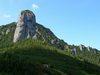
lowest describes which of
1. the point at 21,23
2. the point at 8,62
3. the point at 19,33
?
the point at 8,62

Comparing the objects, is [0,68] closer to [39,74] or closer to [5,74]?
[5,74]

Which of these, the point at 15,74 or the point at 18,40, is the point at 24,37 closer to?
the point at 18,40

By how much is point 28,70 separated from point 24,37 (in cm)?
17326

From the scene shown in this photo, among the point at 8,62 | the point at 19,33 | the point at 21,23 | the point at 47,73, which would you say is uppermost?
the point at 21,23

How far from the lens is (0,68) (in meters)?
24.8

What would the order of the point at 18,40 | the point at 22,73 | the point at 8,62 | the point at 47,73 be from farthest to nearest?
the point at 18,40 → the point at 47,73 → the point at 8,62 → the point at 22,73

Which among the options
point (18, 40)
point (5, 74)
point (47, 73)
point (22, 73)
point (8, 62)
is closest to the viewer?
point (5, 74)

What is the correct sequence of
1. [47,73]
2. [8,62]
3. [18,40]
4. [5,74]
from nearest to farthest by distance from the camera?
[5,74] < [8,62] < [47,73] < [18,40]

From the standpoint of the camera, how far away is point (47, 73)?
2888cm

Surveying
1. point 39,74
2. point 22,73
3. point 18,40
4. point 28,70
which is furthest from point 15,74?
point 18,40

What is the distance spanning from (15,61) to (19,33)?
170m

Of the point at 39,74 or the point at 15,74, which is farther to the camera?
the point at 39,74

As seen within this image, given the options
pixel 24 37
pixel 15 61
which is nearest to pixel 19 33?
pixel 24 37

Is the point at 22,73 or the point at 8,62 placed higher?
the point at 8,62
